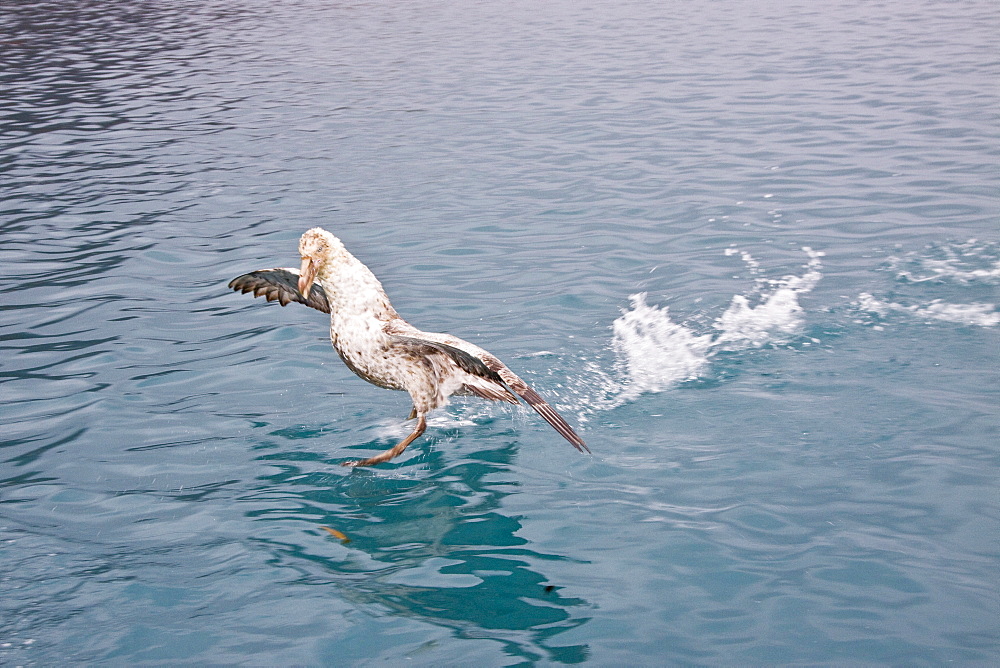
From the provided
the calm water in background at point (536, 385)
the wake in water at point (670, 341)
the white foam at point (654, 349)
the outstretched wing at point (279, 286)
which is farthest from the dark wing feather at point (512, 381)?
the white foam at point (654, 349)

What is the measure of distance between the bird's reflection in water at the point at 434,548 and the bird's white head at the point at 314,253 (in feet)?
4.16

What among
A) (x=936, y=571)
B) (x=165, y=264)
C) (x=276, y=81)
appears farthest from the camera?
(x=276, y=81)

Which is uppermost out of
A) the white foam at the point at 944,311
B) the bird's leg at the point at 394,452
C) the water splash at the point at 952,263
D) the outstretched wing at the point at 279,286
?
the outstretched wing at the point at 279,286

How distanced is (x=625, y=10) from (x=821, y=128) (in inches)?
638

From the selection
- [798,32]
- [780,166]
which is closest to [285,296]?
[780,166]

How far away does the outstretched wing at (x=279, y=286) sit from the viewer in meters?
6.95

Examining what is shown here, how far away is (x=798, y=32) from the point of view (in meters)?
23.7

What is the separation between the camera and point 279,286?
7.25m

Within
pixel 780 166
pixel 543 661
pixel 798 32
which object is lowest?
pixel 543 661

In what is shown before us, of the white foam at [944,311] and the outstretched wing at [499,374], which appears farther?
the white foam at [944,311]

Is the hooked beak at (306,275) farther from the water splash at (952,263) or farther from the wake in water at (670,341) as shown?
the water splash at (952,263)

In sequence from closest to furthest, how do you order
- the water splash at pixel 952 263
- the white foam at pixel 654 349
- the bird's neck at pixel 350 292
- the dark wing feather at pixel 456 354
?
the dark wing feather at pixel 456 354 → the bird's neck at pixel 350 292 → the white foam at pixel 654 349 → the water splash at pixel 952 263

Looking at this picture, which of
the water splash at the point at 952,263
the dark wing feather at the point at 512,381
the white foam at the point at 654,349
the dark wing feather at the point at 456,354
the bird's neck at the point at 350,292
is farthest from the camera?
the water splash at the point at 952,263

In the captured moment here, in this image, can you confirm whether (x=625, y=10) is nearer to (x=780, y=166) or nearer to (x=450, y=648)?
(x=780, y=166)
